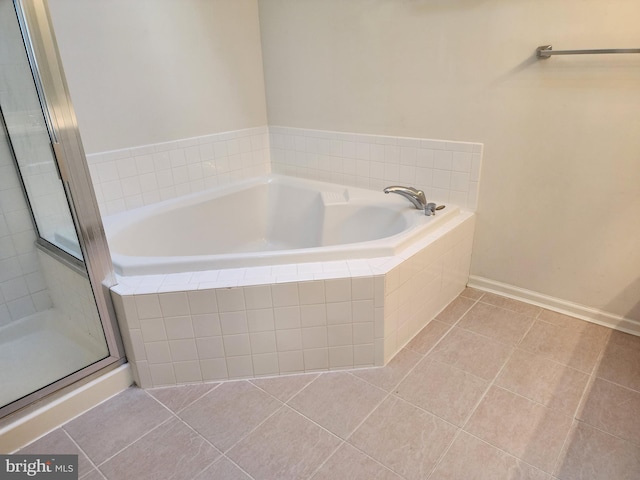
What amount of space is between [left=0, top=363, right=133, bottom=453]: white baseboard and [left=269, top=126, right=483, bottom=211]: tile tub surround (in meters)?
1.65

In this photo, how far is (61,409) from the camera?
1.56m

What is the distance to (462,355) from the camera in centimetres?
187

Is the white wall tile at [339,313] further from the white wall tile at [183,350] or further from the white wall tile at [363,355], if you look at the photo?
the white wall tile at [183,350]

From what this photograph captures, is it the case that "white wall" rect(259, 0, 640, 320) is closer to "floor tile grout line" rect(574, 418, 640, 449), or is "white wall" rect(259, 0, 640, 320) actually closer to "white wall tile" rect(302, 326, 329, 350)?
"floor tile grout line" rect(574, 418, 640, 449)

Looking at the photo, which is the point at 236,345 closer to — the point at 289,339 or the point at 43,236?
the point at 289,339

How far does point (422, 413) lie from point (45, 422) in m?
1.35

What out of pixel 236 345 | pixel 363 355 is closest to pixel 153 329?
pixel 236 345

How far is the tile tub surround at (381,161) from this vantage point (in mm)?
2260

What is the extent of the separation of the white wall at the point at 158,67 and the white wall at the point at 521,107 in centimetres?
41

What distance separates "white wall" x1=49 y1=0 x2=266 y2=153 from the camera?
6.61 feet

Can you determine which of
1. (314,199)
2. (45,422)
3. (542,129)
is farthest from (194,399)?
(542,129)

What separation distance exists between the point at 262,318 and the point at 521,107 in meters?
1.52

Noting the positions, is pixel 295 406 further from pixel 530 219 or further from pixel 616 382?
pixel 530 219

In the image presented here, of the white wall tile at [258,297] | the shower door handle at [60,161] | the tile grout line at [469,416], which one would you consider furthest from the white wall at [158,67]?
the tile grout line at [469,416]
